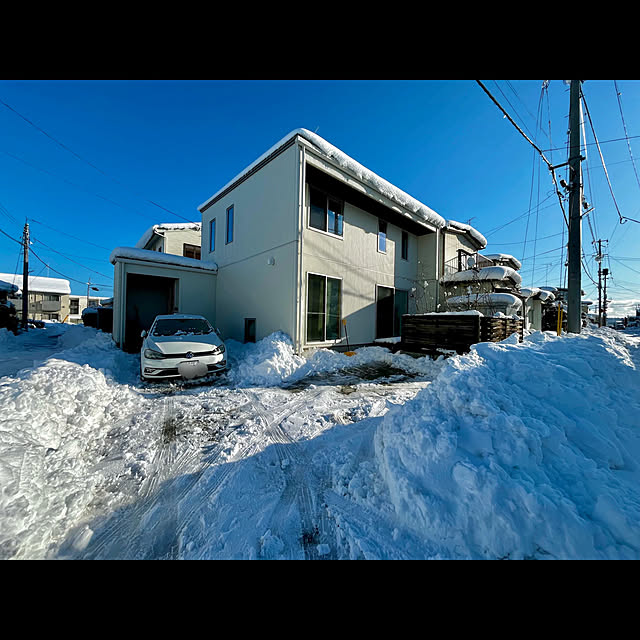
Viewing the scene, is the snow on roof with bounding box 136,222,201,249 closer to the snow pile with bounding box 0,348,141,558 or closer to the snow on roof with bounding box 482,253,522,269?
the snow pile with bounding box 0,348,141,558

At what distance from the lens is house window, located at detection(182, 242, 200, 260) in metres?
14.9

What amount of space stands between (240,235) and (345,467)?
9.09 metres

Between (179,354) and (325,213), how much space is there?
20.9ft

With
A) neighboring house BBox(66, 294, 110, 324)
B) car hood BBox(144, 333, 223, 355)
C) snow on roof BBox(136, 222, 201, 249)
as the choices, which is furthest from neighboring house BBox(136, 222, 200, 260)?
neighboring house BBox(66, 294, 110, 324)

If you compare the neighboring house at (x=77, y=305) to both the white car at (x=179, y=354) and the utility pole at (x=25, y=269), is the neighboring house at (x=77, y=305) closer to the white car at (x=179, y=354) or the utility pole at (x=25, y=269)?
the utility pole at (x=25, y=269)

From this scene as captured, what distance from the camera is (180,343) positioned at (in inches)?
215

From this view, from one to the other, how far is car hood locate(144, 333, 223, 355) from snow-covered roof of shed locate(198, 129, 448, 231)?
6.37 meters

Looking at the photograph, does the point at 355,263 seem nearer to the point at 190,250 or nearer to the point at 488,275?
the point at 488,275

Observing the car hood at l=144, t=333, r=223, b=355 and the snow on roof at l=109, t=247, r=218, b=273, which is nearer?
the car hood at l=144, t=333, r=223, b=355

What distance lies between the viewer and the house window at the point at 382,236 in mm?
10281

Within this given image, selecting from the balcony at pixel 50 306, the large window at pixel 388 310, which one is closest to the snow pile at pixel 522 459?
the large window at pixel 388 310

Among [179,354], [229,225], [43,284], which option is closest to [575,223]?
[179,354]
